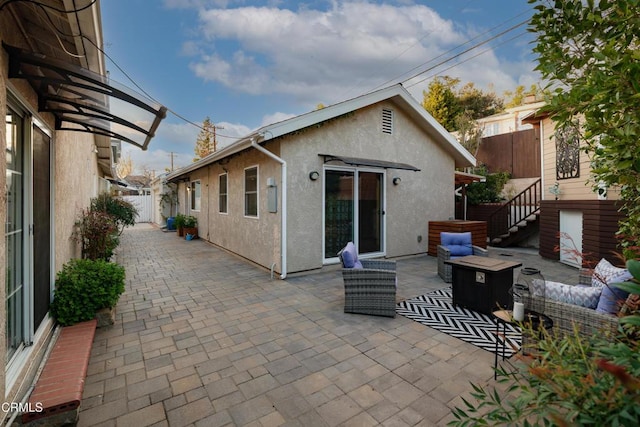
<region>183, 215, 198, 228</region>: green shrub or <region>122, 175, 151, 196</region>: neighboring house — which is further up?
<region>122, 175, 151, 196</region>: neighboring house

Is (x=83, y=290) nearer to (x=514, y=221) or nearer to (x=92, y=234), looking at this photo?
(x=92, y=234)

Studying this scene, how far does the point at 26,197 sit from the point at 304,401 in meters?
3.38

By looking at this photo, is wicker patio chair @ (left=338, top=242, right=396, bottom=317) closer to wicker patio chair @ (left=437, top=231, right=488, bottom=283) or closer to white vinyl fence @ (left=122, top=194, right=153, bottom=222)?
wicker patio chair @ (left=437, top=231, right=488, bottom=283)

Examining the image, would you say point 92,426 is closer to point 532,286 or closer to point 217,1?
point 532,286

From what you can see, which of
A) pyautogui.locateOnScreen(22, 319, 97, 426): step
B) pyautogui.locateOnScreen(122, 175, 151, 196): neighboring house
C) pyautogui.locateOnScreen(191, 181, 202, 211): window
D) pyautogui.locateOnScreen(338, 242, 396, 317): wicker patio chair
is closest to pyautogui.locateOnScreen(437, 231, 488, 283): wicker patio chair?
pyautogui.locateOnScreen(338, 242, 396, 317): wicker patio chair

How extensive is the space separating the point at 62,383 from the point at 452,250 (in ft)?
22.5

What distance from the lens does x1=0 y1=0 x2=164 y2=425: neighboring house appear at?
2246 millimetres

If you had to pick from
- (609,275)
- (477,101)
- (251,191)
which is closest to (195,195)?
(251,191)

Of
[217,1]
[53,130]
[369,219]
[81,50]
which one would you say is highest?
[217,1]

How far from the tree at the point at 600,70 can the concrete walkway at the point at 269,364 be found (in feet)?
6.81

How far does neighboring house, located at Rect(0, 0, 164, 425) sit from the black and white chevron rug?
A: 4.42 meters

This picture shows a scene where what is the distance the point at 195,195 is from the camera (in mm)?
14688

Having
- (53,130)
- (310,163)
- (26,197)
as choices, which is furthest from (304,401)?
(310,163)

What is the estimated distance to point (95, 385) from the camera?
293 cm
